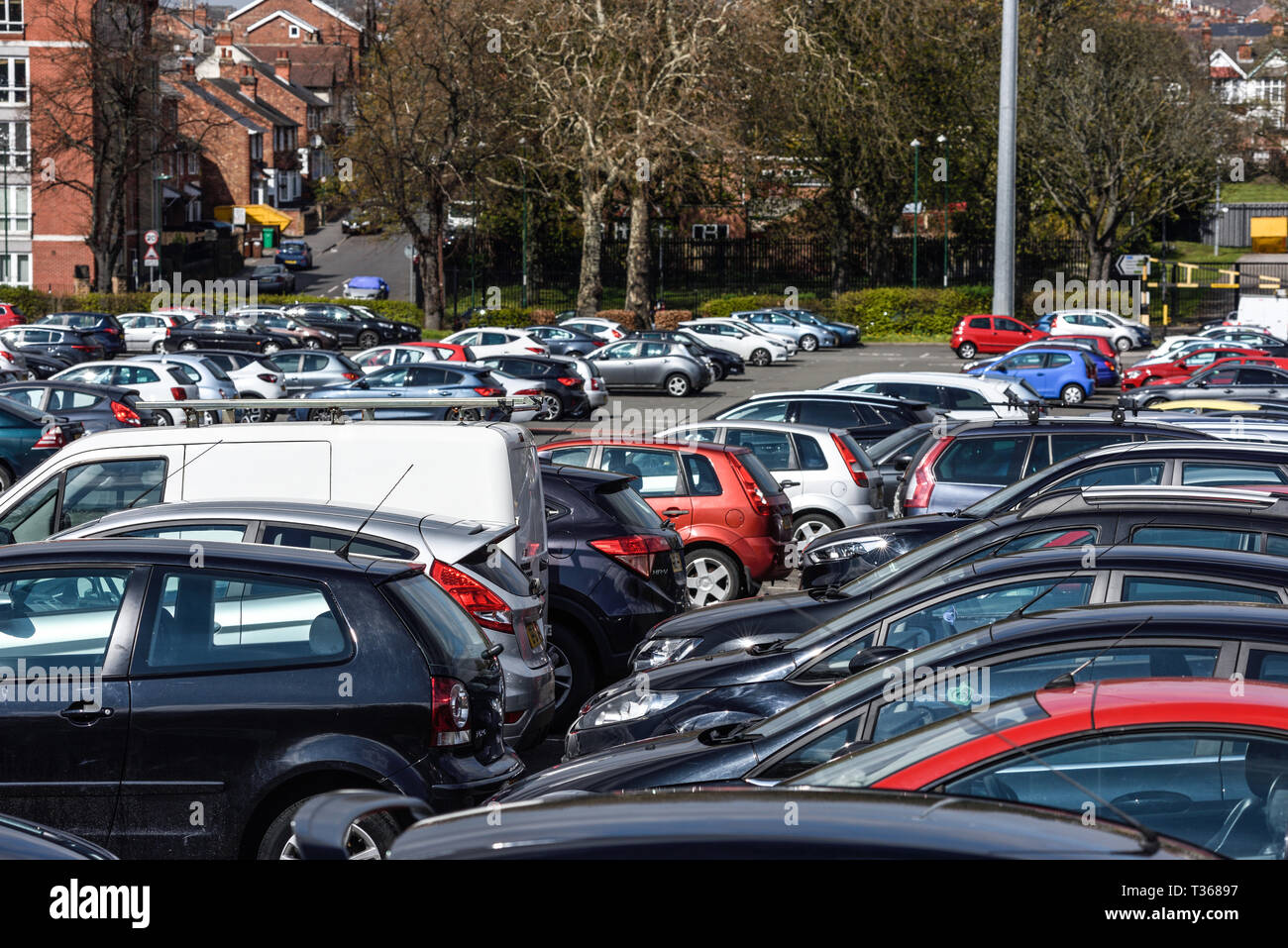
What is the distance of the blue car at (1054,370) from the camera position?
33188 mm

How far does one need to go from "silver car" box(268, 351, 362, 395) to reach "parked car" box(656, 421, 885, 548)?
55.3ft

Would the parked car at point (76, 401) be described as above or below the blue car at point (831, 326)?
below

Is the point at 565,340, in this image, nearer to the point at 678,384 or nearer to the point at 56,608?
the point at 678,384

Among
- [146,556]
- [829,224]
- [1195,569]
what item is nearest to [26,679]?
[146,556]

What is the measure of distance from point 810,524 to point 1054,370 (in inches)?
787

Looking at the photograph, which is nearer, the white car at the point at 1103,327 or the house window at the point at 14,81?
the white car at the point at 1103,327

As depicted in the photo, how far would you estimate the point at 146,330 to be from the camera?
4462cm

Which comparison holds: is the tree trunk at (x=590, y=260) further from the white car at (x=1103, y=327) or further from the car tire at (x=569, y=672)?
the car tire at (x=569, y=672)

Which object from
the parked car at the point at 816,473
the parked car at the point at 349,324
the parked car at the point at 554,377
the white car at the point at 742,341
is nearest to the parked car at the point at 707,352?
the white car at the point at 742,341

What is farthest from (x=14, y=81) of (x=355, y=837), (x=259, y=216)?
(x=355, y=837)

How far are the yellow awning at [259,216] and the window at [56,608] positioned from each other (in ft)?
288

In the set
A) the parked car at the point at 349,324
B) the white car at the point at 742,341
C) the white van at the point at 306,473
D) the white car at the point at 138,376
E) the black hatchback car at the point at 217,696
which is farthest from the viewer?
the parked car at the point at 349,324

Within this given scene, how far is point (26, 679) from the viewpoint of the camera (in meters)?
5.86

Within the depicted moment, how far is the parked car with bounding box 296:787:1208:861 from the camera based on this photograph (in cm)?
288
